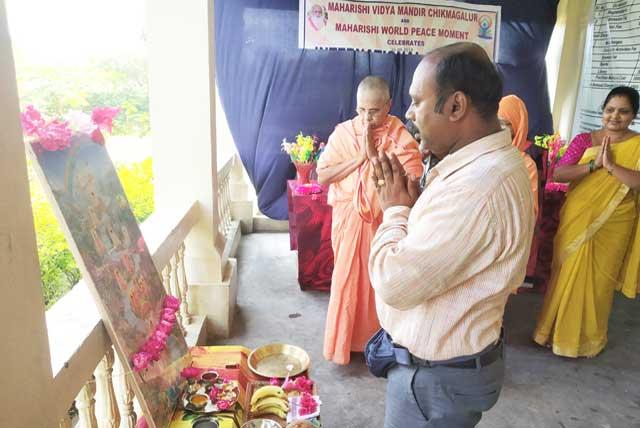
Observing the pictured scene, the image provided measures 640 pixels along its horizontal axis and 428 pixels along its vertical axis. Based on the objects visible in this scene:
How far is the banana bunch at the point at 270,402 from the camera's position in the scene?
1725 mm

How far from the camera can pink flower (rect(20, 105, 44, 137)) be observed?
106 cm

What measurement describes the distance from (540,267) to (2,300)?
3627 mm

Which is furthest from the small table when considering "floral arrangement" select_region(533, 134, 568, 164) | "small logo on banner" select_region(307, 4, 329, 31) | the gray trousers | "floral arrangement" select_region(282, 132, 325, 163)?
the gray trousers

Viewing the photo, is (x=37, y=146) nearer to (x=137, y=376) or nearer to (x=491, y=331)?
(x=137, y=376)

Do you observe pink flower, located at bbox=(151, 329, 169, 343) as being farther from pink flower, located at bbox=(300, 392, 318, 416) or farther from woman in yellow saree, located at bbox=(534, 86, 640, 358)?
woman in yellow saree, located at bbox=(534, 86, 640, 358)

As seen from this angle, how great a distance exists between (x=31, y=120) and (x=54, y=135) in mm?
70

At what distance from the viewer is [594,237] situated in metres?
2.81

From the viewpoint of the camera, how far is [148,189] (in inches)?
137

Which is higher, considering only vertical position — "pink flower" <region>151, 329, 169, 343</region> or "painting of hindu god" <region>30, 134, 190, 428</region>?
"painting of hindu god" <region>30, 134, 190, 428</region>

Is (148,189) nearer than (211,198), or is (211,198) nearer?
(211,198)

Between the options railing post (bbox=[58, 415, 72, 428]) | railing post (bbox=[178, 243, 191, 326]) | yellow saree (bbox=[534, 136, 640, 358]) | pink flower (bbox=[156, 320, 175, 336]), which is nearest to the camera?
railing post (bbox=[58, 415, 72, 428])

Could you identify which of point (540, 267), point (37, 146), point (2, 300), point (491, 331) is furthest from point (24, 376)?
point (540, 267)

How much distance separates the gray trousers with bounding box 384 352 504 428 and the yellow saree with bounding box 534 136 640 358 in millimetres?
1869

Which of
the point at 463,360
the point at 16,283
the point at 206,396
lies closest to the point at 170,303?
the point at 206,396
